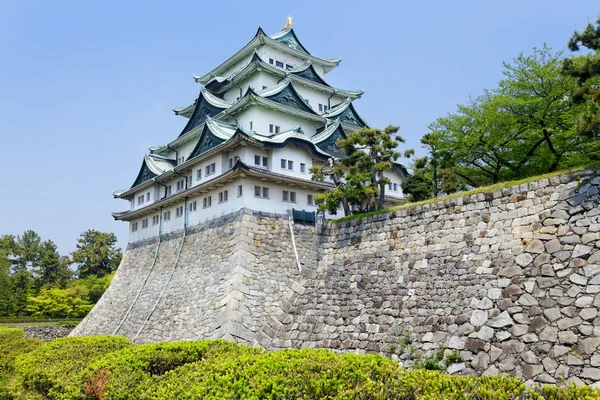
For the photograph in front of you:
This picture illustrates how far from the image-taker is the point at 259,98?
2903cm

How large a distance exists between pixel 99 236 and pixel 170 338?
138 feet

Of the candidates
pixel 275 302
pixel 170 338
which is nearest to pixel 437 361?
pixel 275 302

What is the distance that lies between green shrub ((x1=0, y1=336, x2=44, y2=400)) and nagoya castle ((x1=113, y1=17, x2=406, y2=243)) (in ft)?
38.4

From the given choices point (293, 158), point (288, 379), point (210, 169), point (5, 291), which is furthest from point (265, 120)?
point (5, 291)

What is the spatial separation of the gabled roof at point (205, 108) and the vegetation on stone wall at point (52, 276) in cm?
2743

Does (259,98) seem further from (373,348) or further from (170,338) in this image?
(373,348)

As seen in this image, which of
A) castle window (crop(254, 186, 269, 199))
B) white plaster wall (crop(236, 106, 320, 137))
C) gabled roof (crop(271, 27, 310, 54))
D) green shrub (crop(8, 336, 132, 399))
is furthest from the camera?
gabled roof (crop(271, 27, 310, 54))

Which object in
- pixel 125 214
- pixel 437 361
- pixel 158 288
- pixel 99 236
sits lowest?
pixel 437 361

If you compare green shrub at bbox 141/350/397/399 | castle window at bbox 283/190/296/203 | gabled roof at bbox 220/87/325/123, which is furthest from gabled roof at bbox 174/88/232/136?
green shrub at bbox 141/350/397/399

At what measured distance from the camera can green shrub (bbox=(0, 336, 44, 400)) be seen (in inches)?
627

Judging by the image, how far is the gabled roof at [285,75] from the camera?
3381cm

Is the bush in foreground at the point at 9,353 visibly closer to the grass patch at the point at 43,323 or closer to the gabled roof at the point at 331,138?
the gabled roof at the point at 331,138

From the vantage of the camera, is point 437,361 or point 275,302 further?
point 275,302

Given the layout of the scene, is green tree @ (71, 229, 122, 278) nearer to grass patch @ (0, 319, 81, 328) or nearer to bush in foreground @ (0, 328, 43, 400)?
grass patch @ (0, 319, 81, 328)
